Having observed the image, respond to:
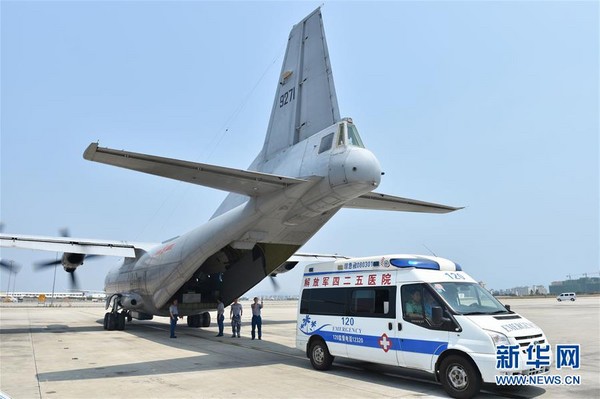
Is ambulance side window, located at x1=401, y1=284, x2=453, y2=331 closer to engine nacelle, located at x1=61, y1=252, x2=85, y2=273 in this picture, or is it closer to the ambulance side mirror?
the ambulance side mirror

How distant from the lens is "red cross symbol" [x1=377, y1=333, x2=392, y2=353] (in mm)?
9336

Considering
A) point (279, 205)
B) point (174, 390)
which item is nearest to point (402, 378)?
point (174, 390)

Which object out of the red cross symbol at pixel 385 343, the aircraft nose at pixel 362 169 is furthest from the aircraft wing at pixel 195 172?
the red cross symbol at pixel 385 343

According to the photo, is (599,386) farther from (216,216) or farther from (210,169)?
(216,216)

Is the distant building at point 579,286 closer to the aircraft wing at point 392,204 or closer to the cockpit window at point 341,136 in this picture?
the aircraft wing at point 392,204

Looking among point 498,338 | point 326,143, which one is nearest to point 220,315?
point 326,143

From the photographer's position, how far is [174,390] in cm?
865

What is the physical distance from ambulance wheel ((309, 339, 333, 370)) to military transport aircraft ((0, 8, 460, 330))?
3.94m

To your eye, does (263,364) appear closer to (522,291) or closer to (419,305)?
(419,305)

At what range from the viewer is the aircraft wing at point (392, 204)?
14312mm

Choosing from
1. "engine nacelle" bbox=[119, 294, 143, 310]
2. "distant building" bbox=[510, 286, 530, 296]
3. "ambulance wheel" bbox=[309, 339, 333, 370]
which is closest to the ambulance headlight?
"ambulance wheel" bbox=[309, 339, 333, 370]

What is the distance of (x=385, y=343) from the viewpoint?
941 cm

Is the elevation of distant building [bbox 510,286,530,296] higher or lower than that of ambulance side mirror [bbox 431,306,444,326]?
lower

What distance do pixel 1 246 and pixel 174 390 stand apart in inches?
587
